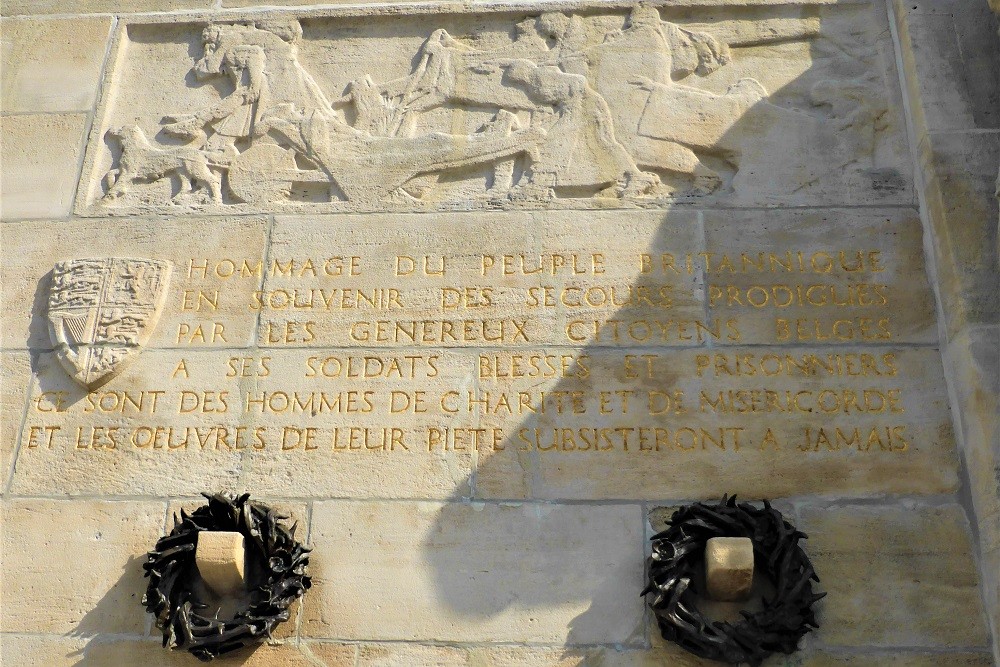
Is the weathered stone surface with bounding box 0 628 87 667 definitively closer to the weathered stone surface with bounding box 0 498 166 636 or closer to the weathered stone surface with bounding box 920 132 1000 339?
the weathered stone surface with bounding box 0 498 166 636

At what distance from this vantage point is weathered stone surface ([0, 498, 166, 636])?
20.4ft

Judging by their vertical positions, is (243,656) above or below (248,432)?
below

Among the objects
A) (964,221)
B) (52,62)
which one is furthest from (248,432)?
(964,221)

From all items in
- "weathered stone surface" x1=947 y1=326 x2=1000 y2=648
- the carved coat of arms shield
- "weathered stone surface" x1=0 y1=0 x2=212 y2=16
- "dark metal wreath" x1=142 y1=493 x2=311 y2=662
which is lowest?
"dark metal wreath" x1=142 y1=493 x2=311 y2=662

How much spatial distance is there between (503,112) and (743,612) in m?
3.88

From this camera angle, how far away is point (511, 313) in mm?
6941

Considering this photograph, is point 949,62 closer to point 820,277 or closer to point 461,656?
point 820,277

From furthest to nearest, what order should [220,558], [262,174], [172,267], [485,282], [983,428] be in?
1. [262,174]
2. [172,267]
3. [485,282]
4. [983,428]
5. [220,558]

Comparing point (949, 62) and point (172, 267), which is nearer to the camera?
point (172, 267)

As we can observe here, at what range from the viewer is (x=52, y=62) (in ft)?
27.0

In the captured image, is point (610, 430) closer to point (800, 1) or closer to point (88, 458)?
point (88, 458)

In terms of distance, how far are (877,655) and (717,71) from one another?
4216 millimetres

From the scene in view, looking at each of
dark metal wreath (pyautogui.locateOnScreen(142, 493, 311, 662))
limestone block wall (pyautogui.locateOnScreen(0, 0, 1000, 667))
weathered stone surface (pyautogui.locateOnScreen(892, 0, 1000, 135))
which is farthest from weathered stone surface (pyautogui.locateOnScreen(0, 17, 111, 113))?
weathered stone surface (pyautogui.locateOnScreen(892, 0, 1000, 135))

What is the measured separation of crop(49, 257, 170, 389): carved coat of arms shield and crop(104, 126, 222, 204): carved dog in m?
0.69
